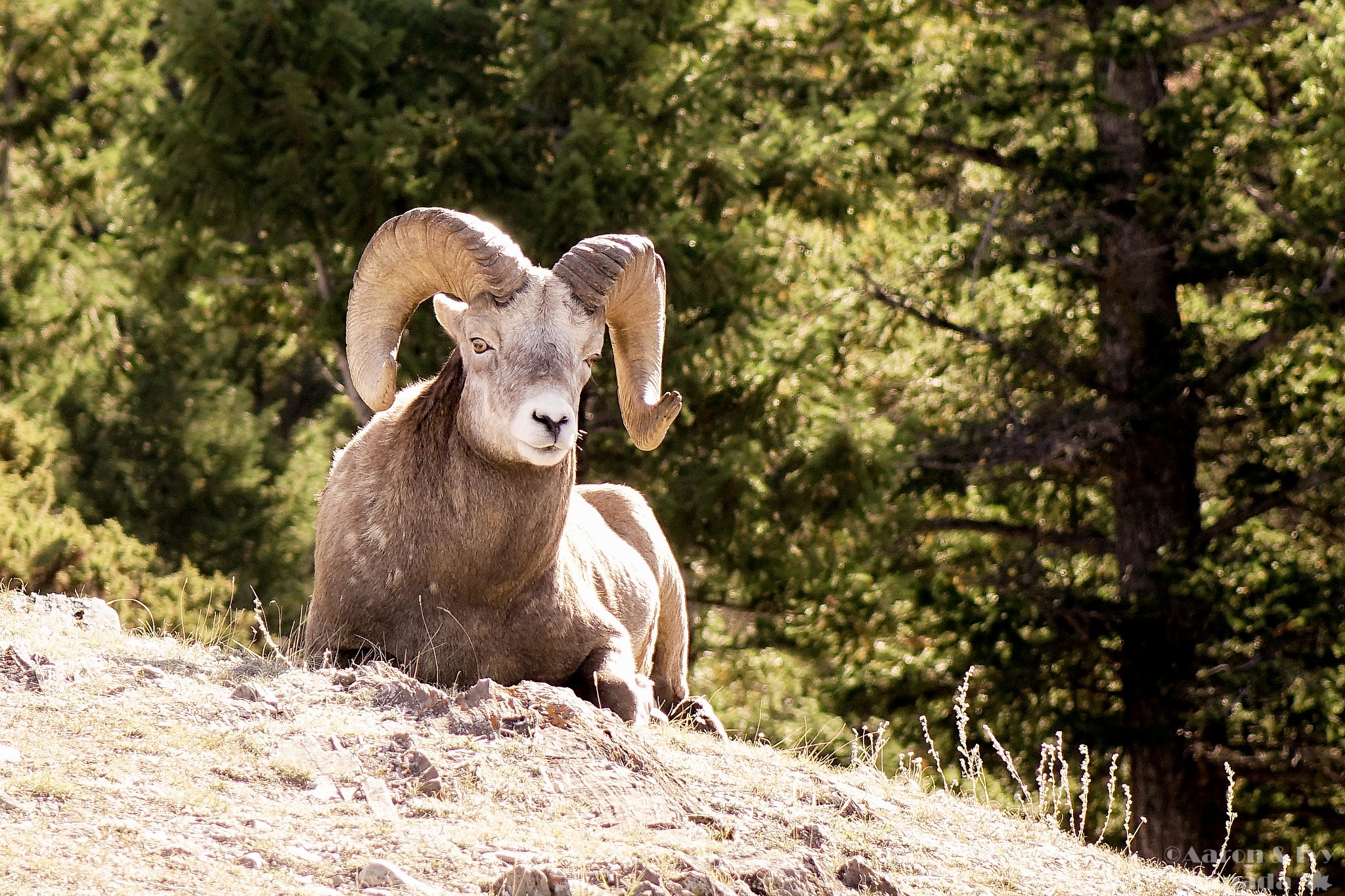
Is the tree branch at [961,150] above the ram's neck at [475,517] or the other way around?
above

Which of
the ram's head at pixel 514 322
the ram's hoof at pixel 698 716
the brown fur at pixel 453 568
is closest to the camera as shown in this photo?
the ram's head at pixel 514 322

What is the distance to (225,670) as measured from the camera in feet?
20.2

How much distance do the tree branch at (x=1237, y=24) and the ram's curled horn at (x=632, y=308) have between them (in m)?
10.9

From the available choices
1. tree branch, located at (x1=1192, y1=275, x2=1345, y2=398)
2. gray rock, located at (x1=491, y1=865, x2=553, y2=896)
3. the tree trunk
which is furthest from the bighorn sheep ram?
the tree trunk

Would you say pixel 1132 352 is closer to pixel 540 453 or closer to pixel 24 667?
pixel 540 453

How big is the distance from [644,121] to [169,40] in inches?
185

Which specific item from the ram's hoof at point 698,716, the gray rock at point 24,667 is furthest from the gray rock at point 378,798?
the ram's hoof at point 698,716

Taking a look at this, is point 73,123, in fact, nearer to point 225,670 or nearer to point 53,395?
point 53,395

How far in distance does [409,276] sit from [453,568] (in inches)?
57.9

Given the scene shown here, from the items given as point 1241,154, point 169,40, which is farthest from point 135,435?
point 1241,154

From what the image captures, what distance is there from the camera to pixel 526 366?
671 centimetres

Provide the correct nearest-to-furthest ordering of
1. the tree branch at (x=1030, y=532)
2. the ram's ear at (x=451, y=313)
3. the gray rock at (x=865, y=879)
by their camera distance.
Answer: the gray rock at (x=865, y=879) < the ram's ear at (x=451, y=313) < the tree branch at (x=1030, y=532)

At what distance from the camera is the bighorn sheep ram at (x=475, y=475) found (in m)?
6.92

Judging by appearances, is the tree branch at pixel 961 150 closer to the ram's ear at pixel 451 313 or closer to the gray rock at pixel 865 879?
the ram's ear at pixel 451 313
